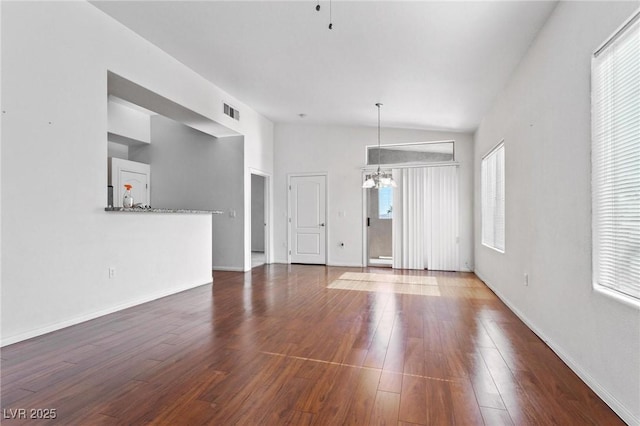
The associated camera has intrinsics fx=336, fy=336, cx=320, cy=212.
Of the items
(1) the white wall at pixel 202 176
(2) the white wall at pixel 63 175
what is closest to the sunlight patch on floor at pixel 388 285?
(1) the white wall at pixel 202 176

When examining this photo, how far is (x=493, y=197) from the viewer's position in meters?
5.12

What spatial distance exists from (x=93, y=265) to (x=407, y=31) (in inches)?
157

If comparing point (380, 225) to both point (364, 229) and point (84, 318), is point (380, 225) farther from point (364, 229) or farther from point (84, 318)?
point (84, 318)

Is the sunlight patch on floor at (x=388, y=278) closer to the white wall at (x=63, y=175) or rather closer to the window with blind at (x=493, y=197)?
the window with blind at (x=493, y=197)

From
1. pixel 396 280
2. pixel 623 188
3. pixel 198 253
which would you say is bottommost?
pixel 396 280

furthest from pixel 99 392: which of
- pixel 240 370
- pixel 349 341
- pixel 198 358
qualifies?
pixel 349 341

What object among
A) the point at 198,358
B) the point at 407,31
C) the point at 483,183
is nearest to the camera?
the point at 198,358

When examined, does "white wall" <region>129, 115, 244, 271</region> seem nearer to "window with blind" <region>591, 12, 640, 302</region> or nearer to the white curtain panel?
the white curtain panel

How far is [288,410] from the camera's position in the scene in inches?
72.8

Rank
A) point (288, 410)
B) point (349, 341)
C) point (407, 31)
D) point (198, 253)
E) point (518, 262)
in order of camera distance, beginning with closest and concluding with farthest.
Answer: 1. point (288, 410)
2. point (349, 341)
3. point (407, 31)
4. point (518, 262)
5. point (198, 253)

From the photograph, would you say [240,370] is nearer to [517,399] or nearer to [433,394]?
[433,394]

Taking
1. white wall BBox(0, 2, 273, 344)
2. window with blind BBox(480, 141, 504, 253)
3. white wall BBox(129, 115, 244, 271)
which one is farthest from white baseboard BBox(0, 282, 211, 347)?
window with blind BBox(480, 141, 504, 253)

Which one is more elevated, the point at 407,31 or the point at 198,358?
the point at 407,31

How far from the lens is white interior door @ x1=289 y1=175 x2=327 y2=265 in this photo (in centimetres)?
773
